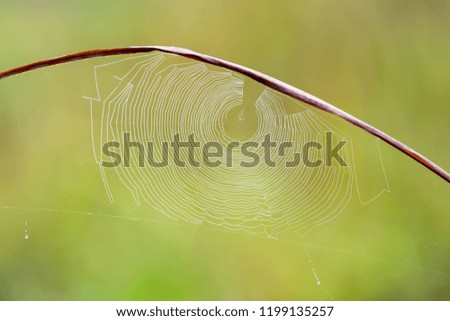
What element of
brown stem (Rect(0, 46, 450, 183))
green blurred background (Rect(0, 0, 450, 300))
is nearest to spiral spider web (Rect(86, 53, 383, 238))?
green blurred background (Rect(0, 0, 450, 300))

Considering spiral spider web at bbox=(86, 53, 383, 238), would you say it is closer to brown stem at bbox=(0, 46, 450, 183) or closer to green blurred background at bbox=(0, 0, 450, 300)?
green blurred background at bbox=(0, 0, 450, 300)

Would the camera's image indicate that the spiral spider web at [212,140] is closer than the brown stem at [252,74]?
No

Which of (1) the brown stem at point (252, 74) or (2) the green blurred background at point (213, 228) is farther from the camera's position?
(2) the green blurred background at point (213, 228)

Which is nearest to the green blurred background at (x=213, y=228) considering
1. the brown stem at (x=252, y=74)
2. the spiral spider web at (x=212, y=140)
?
the spiral spider web at (x=212, y=140)

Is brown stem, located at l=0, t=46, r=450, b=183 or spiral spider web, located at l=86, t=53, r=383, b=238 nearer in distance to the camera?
brown stem, located at l=0, t=46, r=450, b=183

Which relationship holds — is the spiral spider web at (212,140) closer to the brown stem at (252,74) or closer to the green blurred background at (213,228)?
the green blurred background at (213,228)
